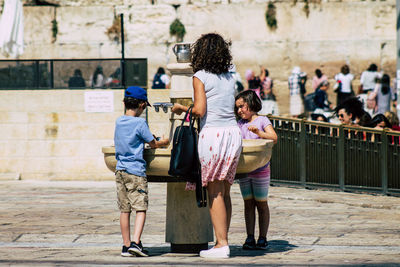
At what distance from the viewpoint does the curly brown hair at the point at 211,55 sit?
7523mm

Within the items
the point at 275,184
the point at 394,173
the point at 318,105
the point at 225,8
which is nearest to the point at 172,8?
the point at 225,8

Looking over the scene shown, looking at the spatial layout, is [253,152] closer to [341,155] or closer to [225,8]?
[341,155]

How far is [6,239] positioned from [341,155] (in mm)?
6250

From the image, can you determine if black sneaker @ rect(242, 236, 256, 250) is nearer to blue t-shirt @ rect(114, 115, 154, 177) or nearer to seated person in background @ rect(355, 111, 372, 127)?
blue t-shirt @ rect(114, 115, 154, 177)

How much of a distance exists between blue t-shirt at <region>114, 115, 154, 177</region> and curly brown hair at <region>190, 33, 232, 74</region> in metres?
0.68

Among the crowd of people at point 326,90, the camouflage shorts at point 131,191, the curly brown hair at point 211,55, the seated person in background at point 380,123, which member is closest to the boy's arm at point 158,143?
the camouflage shorts at point 131,191

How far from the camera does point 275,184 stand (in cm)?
1488

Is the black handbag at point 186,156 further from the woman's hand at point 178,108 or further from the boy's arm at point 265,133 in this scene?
the boy's arm at point 265,133

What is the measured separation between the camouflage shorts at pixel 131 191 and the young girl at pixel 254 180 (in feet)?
3.65

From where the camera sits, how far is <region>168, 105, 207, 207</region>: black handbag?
7.32 meters

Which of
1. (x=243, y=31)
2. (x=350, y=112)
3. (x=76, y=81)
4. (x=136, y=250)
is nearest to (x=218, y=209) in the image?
(x=136, y=250)

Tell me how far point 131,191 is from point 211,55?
1.34 metres

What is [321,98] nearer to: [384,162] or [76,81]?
[76,81]

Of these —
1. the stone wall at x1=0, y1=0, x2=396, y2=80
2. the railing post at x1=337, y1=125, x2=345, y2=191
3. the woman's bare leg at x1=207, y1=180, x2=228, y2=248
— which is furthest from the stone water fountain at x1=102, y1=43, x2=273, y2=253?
the stone wall at x1=0, y1=0, x2=396, y2=80
